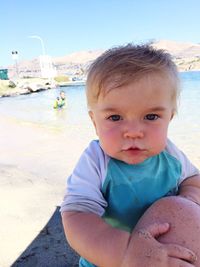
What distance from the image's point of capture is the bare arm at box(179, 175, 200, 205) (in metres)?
1.63

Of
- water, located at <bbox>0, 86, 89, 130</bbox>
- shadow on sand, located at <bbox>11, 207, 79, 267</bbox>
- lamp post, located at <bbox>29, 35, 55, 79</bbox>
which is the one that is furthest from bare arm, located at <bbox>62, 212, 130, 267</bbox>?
lamp post, located at <bbox>29, 35, 55, 79</bbox>

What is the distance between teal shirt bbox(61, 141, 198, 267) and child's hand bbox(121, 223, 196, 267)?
0.98 feet

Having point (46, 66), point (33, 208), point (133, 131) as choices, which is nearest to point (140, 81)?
point (133, 131)

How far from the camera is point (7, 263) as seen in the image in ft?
8.71

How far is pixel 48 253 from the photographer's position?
2.80m

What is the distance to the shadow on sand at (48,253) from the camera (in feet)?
8.75

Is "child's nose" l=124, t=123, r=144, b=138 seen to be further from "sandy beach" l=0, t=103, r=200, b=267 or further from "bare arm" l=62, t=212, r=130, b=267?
"sandy beach" l=0, t=103, r=200, b=267

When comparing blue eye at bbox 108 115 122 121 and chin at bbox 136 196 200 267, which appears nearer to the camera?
chin at bbox 136 196 200 267

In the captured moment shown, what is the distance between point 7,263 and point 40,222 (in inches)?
26.7

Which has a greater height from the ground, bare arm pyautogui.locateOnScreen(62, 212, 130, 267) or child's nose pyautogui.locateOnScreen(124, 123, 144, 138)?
child's nose pyautogui.locateOnScreen(124, 123, 144, 138)

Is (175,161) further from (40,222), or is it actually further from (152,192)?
(40,222)

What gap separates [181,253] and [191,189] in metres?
0.58

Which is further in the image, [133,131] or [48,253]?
[48,253]

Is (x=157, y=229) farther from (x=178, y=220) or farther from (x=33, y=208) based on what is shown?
(x=33, y=208)
